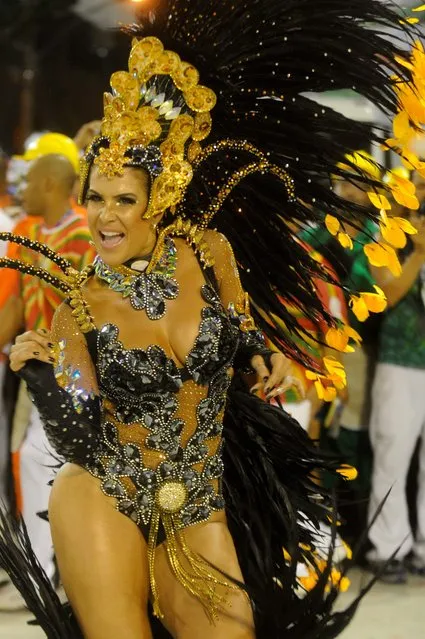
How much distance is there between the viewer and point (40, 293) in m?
4.58

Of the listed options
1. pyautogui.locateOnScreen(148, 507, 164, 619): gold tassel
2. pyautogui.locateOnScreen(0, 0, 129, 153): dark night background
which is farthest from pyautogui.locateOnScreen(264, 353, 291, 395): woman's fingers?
pyautogui.locateOnScreen(0, 0, 129, 153): dark night background

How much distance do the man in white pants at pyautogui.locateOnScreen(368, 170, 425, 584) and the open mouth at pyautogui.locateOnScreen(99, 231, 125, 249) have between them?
2.56 m

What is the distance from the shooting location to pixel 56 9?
32.3ft

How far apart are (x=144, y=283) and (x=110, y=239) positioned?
0.14 metres

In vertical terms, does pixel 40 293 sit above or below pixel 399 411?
above

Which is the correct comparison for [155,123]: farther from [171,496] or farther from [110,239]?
[171,496]

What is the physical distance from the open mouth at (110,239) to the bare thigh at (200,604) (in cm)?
73

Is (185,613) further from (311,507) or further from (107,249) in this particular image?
(107,249)

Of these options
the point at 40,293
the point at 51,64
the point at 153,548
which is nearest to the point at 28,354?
the point at 153,548

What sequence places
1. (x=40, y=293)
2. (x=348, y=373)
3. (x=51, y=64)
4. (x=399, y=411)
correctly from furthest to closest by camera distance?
(x=51, y=64) → (x=348, y=373) → (x=399, y=411) → (x=40, y=293)

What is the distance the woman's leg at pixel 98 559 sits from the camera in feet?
8.71

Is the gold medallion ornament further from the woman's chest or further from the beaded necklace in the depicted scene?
the beaded necklace

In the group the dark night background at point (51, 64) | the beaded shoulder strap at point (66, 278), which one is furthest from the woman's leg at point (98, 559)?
the dark night background at point (51, 64)

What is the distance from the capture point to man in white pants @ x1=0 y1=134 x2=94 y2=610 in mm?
4582
